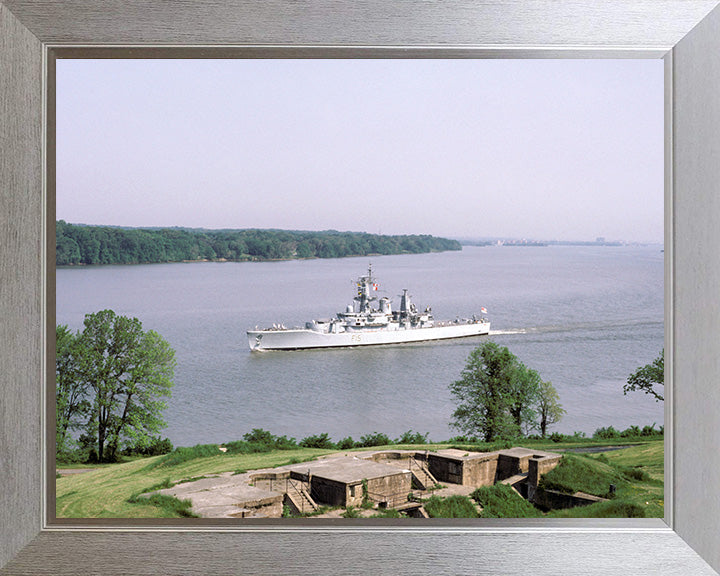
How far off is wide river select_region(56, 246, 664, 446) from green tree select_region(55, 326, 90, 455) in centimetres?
13

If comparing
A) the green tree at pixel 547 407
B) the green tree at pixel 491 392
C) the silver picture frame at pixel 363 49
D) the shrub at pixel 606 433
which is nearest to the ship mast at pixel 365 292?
the green tree at pixel 491 392

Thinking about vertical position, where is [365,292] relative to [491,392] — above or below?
above

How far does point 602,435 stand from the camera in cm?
342

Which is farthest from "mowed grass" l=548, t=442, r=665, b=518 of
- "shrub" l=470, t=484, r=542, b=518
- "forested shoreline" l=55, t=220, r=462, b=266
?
"forested shoreline" l=55, t=220, r=462, b=266

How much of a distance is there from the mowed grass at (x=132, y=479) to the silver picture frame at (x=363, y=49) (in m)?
1.25

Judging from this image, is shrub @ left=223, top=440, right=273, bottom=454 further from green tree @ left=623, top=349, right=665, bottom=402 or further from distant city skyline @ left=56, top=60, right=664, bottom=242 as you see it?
green tree @ left=623, top=349, right=665, bottom=402

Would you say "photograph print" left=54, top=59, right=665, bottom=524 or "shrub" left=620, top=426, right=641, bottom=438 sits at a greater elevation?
"photograph print" left=54, top=59, right=665, bottom=524

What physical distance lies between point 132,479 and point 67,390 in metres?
0.53

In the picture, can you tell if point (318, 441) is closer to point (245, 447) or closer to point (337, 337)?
point (245, 447)

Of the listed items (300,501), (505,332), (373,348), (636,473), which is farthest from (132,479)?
(636,473)

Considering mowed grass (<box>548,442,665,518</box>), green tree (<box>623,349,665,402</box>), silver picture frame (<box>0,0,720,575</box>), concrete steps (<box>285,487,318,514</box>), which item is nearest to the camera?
silver picture frame (<box>0,0,720,575</box>)

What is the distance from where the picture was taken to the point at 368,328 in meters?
3.56

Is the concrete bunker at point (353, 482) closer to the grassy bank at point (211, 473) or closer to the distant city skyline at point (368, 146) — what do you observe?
the grassy bank at point (211, 473)

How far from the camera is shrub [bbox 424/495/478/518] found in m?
3.16
